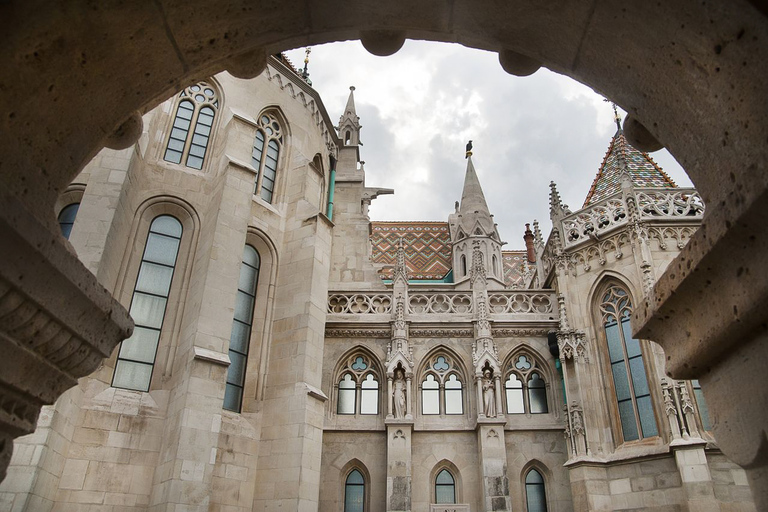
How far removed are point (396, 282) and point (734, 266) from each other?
13.8 metres

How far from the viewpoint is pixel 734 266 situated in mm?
2379

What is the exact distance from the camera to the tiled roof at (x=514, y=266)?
98.5 feet

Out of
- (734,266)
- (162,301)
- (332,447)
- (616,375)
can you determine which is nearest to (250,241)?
(162,301)

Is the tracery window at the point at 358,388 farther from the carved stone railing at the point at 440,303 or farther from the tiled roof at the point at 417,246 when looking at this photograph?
the tiled roof at the point at 417,246

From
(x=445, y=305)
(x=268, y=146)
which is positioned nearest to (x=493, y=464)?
(x=445, y=305)

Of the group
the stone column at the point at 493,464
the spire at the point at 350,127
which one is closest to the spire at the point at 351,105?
the spire at the point at 350,127

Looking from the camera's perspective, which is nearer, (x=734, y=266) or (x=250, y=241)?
(x=734, y=266)

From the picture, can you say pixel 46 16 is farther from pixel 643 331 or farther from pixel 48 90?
pixel 643 331

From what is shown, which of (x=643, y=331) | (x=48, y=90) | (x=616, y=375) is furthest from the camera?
(x=616, y=375)

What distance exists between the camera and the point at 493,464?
13469mm

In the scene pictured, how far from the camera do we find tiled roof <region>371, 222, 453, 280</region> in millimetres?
25016

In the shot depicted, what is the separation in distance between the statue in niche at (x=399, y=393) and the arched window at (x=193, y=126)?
7016 millimetres

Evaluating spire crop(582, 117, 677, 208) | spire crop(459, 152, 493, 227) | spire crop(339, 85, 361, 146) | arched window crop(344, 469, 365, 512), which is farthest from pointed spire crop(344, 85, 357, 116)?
arched window crop(344, 469, 365, 512)

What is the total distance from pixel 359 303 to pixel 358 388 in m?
2.29
